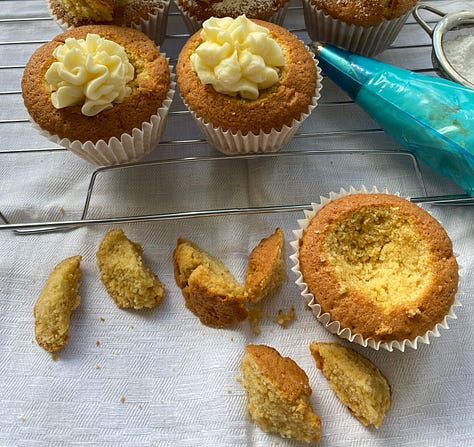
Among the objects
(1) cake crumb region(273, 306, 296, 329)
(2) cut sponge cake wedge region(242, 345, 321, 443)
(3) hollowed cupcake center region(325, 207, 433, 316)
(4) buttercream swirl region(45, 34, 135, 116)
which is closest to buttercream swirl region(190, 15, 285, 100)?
(4) buttercream swirl region(45, 34, 135, 116)

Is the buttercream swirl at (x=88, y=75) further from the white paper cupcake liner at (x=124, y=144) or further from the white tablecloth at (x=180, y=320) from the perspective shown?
the white tablecloth at (x=180, y=320)

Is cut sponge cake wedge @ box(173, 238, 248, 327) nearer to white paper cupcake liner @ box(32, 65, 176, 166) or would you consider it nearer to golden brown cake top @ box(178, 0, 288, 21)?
white paper cupcake liner @ box(32, 65, 176, 166)

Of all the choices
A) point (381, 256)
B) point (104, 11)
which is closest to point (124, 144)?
point (104, 11)

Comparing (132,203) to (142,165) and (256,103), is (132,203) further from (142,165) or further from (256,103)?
(256,103)

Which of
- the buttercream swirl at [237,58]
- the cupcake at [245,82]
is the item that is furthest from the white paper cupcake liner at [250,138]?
the buttercream swirl at [237,58]

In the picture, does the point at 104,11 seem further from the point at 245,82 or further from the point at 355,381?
the point at 355,381

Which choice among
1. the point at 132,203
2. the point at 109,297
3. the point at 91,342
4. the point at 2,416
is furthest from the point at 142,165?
the point at 2,416
